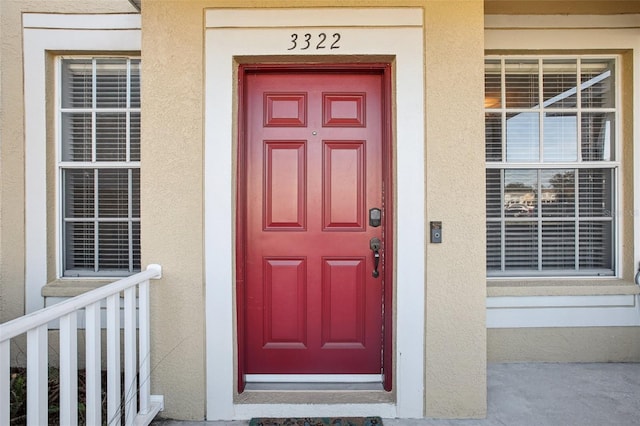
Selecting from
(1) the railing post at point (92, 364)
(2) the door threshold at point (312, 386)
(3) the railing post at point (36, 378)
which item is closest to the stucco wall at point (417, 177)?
(2) the door threshold at point (312, 386)

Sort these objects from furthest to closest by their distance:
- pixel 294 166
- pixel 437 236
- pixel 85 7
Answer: pixel 85 7
pixel 294 166
pixel 437 236

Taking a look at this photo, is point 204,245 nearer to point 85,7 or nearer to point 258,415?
point 258,415

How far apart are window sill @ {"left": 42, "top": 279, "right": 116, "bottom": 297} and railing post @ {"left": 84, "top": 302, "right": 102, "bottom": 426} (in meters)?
1.38

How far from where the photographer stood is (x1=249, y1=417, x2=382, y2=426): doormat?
2473mm

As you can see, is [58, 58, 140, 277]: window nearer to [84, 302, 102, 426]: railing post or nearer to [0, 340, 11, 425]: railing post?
[84, 302, 102, 426]: railing post

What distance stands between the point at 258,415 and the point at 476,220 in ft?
6.61

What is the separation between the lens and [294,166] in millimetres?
2781

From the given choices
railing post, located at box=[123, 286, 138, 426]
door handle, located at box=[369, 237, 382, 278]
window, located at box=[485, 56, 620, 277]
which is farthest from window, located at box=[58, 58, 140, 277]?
window, located at box=[485, 56, 620, 277]

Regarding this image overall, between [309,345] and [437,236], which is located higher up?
[437,236]

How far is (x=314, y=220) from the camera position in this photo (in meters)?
2.78

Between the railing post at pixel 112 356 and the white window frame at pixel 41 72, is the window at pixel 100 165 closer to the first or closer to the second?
the white window frame at pixel 41 72

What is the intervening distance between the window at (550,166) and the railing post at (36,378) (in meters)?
3.35

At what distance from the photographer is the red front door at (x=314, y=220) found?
9.10 ft

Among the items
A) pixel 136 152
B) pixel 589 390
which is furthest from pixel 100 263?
pixel 589 390
